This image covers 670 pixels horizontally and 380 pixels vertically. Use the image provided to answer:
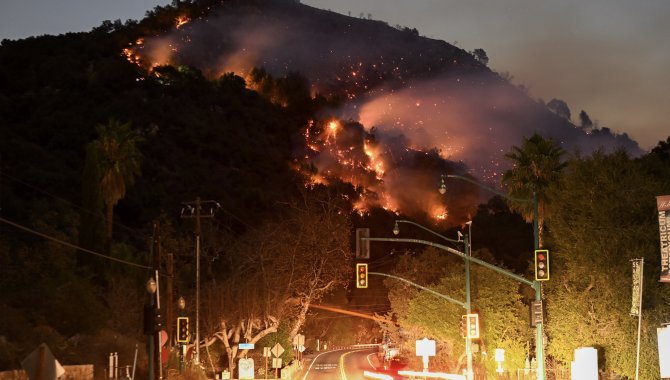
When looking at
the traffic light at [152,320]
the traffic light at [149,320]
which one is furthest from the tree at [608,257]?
the traffic light at [149,320]

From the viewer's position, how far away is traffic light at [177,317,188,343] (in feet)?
158

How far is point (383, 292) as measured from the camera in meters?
140

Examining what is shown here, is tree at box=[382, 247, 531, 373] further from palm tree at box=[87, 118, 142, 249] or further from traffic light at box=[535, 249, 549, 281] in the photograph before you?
palm tree at box=[87, 118, 142, 249]

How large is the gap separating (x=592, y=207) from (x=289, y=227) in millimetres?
37768

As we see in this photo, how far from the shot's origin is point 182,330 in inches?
1908

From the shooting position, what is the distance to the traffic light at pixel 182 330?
48.1 meters

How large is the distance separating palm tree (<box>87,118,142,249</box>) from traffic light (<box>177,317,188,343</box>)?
28.9 meters

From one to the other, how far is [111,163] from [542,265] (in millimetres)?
54794

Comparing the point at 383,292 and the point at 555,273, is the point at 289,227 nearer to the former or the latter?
the point at 555,273

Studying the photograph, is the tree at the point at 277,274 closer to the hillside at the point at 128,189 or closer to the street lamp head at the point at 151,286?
the hillside at the point at 128,189

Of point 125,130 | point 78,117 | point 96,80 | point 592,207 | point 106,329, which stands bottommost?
point 106,329

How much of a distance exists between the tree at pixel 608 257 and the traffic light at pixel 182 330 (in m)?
20.2

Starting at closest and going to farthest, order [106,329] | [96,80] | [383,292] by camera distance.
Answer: [106,329] < [383,292] < [96,80]

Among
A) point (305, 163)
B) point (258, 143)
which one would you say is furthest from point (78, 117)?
point (305, 163)
